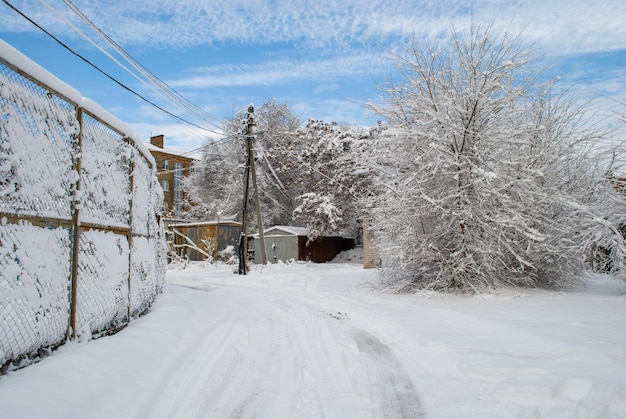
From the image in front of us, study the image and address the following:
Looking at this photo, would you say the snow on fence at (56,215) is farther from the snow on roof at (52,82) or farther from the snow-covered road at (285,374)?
the snow-covered road at (285,374)

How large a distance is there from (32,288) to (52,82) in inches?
72.6

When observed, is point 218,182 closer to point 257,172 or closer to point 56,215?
point 257,172

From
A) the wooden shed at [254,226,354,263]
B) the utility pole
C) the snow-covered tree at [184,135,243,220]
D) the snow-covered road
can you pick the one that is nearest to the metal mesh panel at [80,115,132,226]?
the snow-covered road

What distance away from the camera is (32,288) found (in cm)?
337

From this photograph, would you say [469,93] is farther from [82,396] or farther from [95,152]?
[82,396]

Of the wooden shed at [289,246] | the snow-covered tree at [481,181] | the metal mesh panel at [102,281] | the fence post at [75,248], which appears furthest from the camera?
the wooden shed at [289,246]

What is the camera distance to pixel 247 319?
731 centimetres

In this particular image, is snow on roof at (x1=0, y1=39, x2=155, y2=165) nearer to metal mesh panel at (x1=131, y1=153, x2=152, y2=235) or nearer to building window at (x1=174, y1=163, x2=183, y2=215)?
metal mesh panel at (x1=131, y1=153, x2=152, y2=235)

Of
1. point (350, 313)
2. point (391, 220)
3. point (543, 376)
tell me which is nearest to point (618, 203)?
point (391, 220)

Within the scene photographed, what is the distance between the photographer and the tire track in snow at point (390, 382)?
11.3 ft

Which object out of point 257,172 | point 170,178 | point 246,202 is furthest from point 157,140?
point 246,202

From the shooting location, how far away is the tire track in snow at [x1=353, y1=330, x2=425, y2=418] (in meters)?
3.45

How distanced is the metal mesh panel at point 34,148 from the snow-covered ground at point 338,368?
133 centimetres

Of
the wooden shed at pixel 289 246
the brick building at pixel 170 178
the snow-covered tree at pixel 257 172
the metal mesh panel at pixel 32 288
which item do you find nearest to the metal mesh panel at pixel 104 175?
the metal mesh panel at pixel 32 288
